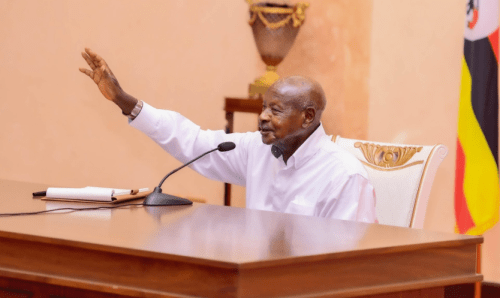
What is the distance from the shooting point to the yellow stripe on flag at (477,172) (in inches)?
138

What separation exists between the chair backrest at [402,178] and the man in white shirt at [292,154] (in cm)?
15

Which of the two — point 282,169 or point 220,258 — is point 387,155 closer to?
point 282,169

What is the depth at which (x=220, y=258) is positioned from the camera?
132cm

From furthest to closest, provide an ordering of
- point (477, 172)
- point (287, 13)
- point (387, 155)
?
point (287, 13) < point (477, 172) < point (387, 155)

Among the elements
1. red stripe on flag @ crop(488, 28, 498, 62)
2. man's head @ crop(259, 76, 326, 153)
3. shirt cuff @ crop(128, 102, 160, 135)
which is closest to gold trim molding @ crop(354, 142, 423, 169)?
man's head @ crop(259, 76, 326, 153)

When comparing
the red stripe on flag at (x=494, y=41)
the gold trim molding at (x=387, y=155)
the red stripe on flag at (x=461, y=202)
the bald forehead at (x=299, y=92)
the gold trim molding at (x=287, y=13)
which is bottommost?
the red stripe on flag at (x=461, y=202)

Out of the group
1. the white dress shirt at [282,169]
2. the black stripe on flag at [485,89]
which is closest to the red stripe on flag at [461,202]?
the black stripe on flag at [485,89]

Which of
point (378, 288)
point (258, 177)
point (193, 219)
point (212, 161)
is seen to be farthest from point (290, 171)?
point (378, 288)

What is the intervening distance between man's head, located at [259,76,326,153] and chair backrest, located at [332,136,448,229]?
31 cm

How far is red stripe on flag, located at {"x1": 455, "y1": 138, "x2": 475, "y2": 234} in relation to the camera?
3570mm

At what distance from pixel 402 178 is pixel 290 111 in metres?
0.49

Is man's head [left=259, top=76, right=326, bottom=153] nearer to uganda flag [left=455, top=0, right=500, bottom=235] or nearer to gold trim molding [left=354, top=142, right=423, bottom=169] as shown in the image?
gold trim molding [left=354, top=142, right=423, bottom=169]

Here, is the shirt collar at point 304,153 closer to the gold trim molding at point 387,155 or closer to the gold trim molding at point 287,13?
the gold trim molding at point 387,155

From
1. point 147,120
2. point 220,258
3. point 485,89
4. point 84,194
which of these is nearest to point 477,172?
point 485,89
